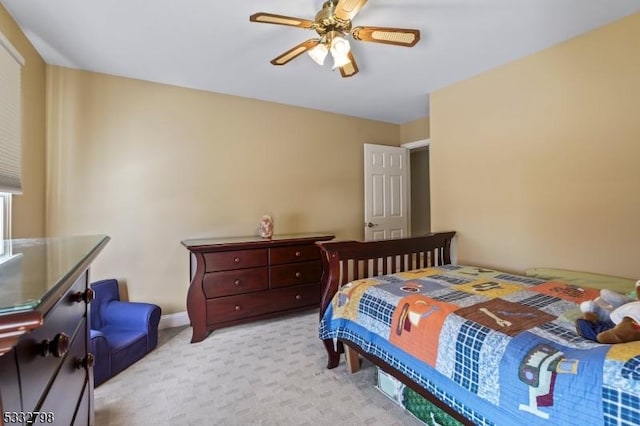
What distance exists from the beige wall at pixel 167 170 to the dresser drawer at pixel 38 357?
7.22 feet

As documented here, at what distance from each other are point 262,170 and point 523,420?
10.1 feet

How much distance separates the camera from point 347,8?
62.5 inches

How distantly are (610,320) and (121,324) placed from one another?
3.17 metres

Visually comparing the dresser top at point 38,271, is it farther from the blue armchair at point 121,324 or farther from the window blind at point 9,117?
the blue armchair at point 121,324

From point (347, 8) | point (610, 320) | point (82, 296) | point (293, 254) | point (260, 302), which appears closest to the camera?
point (82, 296)

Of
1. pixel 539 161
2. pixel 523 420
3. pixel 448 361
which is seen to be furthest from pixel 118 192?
pixel 539 161

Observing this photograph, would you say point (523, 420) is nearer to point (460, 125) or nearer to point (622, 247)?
point (622, 247)

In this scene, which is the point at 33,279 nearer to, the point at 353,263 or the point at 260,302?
the point at 353,263

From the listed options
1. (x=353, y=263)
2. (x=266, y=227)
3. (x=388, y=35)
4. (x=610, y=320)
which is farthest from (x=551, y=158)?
(x=266, y=227)

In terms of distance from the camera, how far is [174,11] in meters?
1.90

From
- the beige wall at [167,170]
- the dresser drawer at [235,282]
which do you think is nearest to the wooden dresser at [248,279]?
the dresser drawer at [235,282]

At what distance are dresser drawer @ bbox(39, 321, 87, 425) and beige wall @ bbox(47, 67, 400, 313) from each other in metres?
1.87

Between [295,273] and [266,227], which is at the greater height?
[266,227]

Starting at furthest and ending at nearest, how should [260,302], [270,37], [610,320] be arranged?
1. [260,302]
2. [270,37]
3. [610,320]
